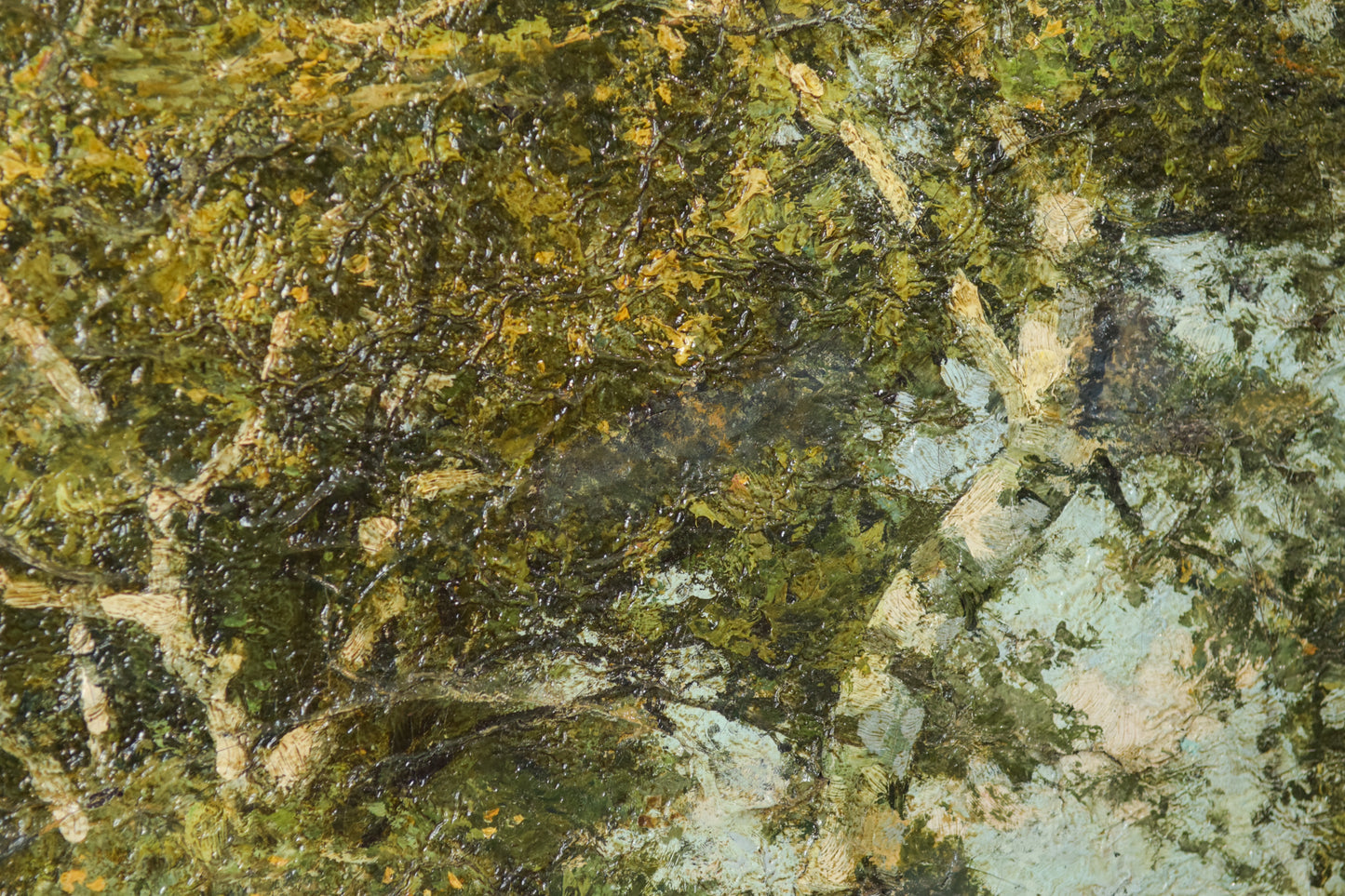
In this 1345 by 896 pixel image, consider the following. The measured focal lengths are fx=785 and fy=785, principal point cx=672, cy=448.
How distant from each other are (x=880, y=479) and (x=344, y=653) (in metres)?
0.71

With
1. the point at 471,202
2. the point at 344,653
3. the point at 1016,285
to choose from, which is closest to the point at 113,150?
the point at 471,202

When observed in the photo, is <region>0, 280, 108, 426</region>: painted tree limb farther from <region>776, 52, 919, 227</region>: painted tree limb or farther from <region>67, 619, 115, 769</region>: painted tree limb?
<region>776, 52, 919, 227</region>: painted tree limb

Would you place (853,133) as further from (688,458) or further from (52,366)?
(52,366)

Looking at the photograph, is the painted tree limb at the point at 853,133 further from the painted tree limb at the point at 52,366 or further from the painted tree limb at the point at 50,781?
the painted tree limb at the point at 50,781

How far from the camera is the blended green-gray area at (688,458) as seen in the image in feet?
2.96

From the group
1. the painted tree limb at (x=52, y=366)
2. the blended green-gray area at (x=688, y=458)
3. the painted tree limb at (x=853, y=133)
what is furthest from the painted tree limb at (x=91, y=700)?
the painted tree limb at (x=853, y=133)

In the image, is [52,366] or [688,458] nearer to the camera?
[52,366]

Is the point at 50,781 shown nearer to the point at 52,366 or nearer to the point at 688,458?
the point at 52,366

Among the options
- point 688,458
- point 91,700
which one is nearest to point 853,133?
point 688,458

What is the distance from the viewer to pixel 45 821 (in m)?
0.91

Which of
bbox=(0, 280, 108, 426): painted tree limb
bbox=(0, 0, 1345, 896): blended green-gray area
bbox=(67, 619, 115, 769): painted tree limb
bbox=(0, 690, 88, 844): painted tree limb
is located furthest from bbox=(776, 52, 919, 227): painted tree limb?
bbox=(0, 690, 88, 844): painted tree limb

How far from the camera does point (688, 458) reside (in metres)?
0.99

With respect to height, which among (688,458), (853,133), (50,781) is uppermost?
(853,133)

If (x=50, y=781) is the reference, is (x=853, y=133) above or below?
above
